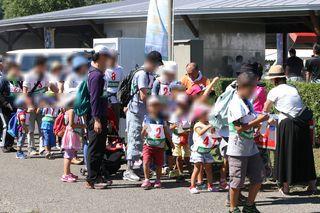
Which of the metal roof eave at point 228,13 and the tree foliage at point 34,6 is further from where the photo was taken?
the tree foliage at point 34,6

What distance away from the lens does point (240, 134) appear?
6789 millimetres

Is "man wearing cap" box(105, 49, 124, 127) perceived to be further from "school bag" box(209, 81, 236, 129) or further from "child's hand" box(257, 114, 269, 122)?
"child's hand" box(257, 114, 269, 122)

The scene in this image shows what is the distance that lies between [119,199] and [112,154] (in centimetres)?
155

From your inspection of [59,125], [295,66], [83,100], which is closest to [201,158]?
[83,100]

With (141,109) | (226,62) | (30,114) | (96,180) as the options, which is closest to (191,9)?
(226,62)

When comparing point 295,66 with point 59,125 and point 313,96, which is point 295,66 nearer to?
point 313,96

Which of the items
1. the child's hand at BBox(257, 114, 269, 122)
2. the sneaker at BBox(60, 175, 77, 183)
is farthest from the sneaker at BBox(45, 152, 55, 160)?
the child's hand at BBox(257, 114, 269, 122)

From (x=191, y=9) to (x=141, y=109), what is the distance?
7576 millimetres

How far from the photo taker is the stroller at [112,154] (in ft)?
30.3

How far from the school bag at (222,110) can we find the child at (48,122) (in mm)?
4714

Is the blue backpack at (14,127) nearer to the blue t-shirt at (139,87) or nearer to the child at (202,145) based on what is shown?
the blue t-shirt at (139,87)

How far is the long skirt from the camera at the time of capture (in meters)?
8.00

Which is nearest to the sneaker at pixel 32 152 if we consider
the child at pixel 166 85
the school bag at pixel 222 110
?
the child at pixel 166 85

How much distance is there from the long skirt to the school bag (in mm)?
987
